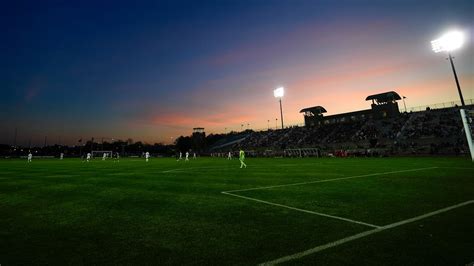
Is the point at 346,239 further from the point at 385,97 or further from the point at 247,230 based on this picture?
the point at 385,97

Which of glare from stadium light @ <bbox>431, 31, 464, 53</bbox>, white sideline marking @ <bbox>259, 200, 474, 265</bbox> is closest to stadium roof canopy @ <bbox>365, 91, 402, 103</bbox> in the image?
glare from stadium light @ <bbox>431, 31, 464, 53</bbox>

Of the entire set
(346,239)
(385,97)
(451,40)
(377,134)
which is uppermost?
(385,97)

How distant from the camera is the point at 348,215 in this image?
573 centimetres

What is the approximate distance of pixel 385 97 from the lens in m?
61.2

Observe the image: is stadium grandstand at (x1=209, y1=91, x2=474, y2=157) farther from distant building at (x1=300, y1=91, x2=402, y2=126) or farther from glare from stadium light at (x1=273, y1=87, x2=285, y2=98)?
glare from stadium light at (x1=273, y1=87, x2=285, y2=98)

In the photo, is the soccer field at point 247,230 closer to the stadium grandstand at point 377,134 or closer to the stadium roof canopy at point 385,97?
the stadium grandstand at point 377,134

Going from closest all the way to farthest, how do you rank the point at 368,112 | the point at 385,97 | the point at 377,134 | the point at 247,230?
the point at 247,230, the point at 377,134, the point at 385,97, the point at 368,112

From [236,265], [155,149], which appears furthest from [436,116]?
[155,149]

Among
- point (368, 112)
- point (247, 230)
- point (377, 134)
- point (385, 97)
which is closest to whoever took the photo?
point (247, 230)

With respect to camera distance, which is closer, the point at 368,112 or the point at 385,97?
the point at 385,97

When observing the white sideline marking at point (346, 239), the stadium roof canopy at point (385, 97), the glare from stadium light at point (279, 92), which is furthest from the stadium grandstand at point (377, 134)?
the white sideline marking at point (346, 239)

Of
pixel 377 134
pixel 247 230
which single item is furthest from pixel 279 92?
pixel 247 230

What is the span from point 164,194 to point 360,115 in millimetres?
67147

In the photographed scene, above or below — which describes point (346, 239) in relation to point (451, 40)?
below
